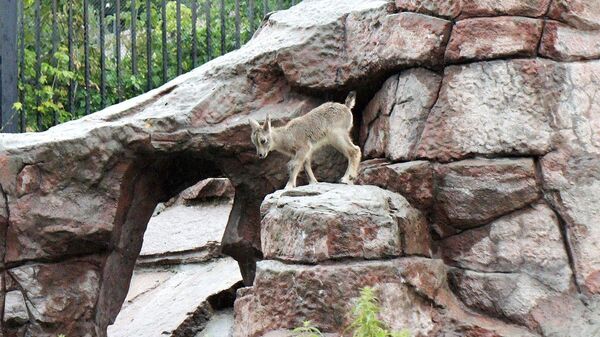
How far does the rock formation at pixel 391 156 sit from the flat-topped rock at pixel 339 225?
0.38 feet

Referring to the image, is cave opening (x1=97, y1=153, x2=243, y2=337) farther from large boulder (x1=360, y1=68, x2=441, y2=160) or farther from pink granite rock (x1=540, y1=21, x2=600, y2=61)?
pink granite rock (x1=540, y1=21, x2=600, y2=61)

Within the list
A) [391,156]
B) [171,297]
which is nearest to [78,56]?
[171,297]

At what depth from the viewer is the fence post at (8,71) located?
37.3 ft

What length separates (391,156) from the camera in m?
8.60

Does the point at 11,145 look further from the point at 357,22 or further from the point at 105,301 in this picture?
the point at 357,22

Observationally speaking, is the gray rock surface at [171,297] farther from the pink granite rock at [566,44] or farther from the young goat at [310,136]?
the pink granite rock at [566,44]

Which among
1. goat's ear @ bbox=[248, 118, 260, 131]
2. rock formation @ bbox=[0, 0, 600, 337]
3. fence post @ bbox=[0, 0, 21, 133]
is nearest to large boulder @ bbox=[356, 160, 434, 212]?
rock formation @ bbox=[0, 0, 600, 337]

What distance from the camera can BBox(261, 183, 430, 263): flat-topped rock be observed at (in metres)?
7.56

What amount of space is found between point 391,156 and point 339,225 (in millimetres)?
1239

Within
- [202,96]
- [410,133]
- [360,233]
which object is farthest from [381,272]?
[202,96]

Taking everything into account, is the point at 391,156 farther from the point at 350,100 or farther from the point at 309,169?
the point at 309,169

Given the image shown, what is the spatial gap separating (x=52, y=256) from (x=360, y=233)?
339cm

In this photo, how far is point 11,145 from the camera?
9.50m

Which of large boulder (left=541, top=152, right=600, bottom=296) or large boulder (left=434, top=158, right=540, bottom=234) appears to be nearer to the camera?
large boulder (left=541, top=152, right=600, bottom=296)
